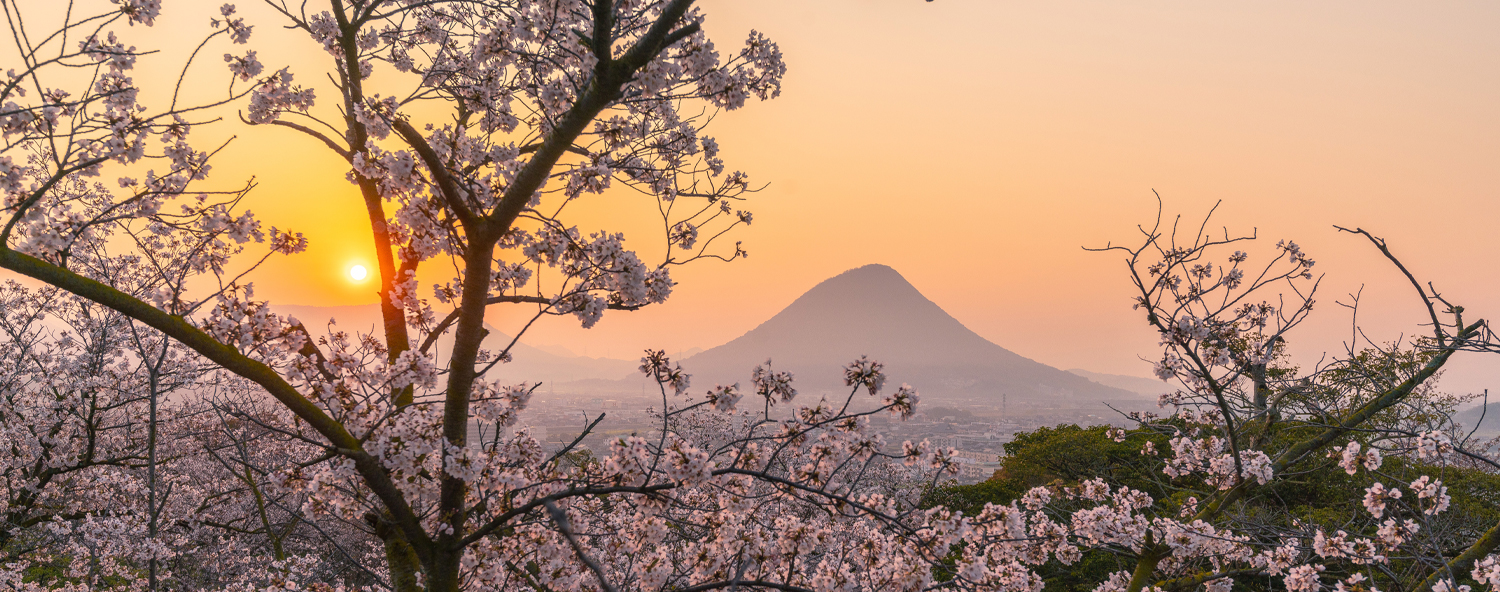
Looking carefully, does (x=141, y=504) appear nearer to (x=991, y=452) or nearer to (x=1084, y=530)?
(x=1084, y=530)

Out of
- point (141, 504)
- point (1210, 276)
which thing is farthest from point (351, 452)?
point (141, 504)

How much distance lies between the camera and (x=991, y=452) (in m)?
70.1

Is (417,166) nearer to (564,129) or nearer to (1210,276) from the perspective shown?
(564,129)

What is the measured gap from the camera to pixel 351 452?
3340 millimetres

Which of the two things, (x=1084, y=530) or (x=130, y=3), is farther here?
(x=1084, y=530)

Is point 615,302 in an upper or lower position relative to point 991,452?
upper

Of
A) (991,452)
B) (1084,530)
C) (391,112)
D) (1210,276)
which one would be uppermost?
(391,112)

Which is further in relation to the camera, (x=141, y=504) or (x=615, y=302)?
(x=141, y=504)

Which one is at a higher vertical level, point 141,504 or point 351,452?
point 351,452

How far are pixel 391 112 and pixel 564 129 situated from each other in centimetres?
141

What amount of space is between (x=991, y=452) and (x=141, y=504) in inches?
2892

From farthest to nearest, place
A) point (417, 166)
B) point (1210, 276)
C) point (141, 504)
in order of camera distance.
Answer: point (141, 504)
point (1210, 276)
point (417, 166)

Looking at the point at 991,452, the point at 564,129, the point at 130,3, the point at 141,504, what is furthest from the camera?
the point at 991,452

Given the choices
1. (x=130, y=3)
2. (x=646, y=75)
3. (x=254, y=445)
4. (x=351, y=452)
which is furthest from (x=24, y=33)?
(x=254, y=445)
